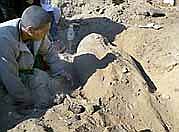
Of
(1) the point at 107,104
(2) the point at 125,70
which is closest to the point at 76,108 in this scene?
(1) the point at 107,104

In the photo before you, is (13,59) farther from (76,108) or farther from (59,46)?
(59,46)

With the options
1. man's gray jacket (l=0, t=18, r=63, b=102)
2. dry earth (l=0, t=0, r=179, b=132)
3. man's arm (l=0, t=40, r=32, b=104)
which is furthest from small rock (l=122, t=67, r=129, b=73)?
man's arm (l=0, t=40, r=32, b=104)

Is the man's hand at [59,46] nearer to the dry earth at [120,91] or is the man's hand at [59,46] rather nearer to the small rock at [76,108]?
the dry earth at [120,91]

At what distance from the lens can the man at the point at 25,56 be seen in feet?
12.2

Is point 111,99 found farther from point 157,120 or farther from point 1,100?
point 1,100

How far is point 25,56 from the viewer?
396 centimetres

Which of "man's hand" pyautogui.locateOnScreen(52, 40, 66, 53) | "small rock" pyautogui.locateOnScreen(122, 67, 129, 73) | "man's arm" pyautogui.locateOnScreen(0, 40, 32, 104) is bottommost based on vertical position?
"man's hand" pyautogui.locateOnScreen(52, 40, 66, 53)

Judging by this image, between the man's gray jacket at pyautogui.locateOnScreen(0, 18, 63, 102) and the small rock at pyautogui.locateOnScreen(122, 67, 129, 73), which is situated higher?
the man's gray jacket at pyautogui.locateOnScreen(0, 18, 63, 102)

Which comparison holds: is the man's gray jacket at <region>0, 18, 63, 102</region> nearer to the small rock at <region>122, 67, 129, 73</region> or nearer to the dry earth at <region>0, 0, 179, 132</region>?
the dry earth at <region>0, 0, 179, 132</region>

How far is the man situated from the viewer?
3705 mm

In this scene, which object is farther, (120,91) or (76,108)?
(120,91)

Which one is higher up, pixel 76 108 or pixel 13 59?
pixel 13 59

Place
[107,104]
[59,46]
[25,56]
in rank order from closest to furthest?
[107,104] < [25,56] < [59,46]

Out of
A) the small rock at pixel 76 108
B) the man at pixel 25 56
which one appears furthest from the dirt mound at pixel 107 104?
the man at pixel 25 56
